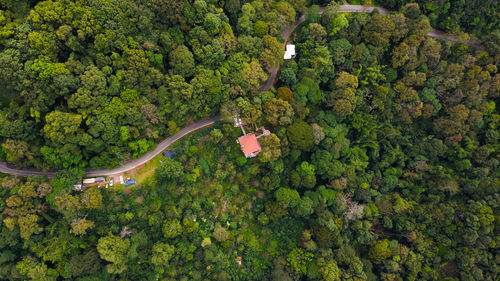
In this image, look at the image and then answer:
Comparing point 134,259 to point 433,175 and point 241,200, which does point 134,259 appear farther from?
point 433,175

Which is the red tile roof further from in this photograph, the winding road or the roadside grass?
the roadside grass

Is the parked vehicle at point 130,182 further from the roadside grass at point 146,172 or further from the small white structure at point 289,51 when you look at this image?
the small white structure at point 289,51

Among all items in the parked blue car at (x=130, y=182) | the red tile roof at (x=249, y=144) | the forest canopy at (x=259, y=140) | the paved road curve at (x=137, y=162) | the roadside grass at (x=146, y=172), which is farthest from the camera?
the red tile roof at (x=249, y=144)

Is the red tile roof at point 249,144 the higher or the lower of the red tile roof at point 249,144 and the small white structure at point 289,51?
the lower

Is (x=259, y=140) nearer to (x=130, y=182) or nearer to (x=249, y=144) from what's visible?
(x=249, y=144)

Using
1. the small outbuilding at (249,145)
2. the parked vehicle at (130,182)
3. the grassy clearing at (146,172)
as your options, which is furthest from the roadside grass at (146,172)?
the small outbuilding at (249,145)

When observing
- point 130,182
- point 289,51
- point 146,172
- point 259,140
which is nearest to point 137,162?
point 146,172
